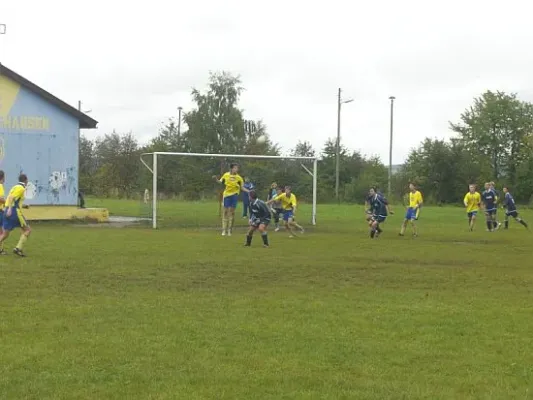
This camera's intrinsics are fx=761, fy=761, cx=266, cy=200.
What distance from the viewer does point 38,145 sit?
26438 mm

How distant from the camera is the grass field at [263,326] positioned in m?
5.98

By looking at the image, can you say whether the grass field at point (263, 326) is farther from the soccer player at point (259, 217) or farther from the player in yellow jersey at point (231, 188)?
the player in yellow jersey at point (231, 188)

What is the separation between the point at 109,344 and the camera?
719cm

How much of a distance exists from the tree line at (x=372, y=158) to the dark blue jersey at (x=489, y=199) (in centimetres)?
2581

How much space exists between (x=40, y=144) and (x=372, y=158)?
46370 millimetres

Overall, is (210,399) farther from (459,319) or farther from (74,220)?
(74,220)

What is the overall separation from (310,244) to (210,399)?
43.2 feet

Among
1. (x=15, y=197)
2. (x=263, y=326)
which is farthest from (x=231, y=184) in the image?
(x=263, y=326)

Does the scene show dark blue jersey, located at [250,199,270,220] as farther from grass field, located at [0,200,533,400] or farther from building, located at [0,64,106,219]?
building, located at [0,64,106,219]

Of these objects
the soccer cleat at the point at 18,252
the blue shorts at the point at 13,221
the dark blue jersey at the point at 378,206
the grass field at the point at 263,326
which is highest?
the dark blue jersey at the point at 378,206

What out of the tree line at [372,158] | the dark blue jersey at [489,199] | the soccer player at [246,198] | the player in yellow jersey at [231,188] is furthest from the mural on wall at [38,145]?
the tree line at [372,158]

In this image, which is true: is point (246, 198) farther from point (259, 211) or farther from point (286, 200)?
point (259, 211)

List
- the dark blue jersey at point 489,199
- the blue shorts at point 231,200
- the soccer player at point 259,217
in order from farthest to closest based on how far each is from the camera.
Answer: the dark blue jersey at point 489,199
the blue shorts at point 231,200
the soccer player at point 259,217

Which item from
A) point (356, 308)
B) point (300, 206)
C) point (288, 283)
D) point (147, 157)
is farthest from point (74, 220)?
point (356, 308)
